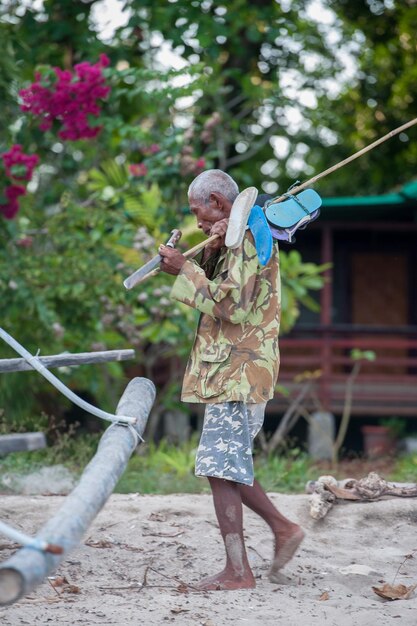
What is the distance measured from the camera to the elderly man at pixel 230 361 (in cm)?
402

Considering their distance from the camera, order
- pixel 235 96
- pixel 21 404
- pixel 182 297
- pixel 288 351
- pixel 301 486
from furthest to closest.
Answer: pixel 288 351
pixel 235 96
pixel 21 404
pixel 301 486
pixel 182 297

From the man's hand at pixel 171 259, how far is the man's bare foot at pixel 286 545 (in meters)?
1.22

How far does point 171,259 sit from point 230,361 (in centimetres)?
49

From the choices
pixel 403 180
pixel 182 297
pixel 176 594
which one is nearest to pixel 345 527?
pixel 176 594

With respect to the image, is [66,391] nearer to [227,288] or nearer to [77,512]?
[77,512]

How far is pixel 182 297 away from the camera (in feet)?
13.2

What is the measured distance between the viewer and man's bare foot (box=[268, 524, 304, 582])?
167 inches

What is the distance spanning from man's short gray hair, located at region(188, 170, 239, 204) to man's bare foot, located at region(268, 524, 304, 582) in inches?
56.9

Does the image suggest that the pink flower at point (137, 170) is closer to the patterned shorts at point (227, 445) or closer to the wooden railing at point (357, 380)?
the wooden railing at point (357, 380)

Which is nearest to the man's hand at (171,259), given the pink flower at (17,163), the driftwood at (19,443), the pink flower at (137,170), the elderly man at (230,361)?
the elderly man at (230,361)

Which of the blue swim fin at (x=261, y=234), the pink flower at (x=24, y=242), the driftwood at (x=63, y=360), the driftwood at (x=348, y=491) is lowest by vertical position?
the driftwood at (x=348, y=491)

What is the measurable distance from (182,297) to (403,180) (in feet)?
44.9

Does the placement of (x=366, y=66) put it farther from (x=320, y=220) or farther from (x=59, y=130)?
(x=59, y=130)

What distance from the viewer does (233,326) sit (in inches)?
163
